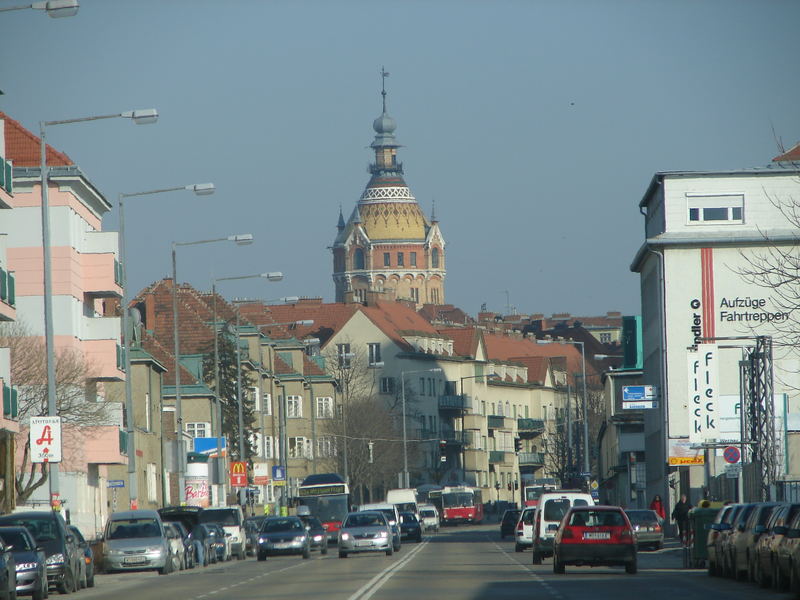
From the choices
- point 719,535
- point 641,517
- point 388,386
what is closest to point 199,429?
point 641,517

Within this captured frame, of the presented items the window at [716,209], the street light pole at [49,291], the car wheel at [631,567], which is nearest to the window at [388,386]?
the window at [716,209]

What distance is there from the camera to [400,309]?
545 ft

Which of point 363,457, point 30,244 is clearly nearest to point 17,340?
point 30,244

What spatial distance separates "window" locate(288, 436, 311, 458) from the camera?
350 feet

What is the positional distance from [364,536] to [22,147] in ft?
69.5

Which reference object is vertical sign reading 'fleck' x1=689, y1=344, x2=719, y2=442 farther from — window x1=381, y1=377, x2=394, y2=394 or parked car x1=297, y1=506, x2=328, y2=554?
window x1=381, y1=377, x2=394, y2=394

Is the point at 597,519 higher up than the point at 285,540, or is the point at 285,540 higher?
the point at 597,519

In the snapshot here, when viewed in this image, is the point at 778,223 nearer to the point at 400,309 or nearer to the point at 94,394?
the point at 94,394

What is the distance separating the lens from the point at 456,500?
4564 inches

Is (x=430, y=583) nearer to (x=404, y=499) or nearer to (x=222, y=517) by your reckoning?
(x=222, y=517)

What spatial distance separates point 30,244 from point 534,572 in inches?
1169

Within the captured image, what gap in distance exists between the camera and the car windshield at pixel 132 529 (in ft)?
135

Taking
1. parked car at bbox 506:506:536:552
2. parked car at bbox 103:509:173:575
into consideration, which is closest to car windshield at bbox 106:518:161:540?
parked car at bbox 103:509:173:575

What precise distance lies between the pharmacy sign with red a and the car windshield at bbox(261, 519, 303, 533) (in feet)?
67.6
